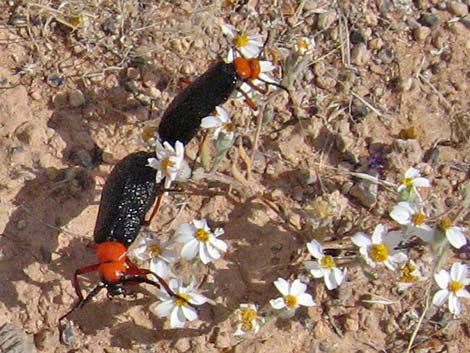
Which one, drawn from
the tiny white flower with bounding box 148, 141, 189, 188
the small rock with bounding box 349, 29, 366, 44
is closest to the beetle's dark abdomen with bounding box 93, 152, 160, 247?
the tiny white flower with bounding box 148, 141, 189, 188

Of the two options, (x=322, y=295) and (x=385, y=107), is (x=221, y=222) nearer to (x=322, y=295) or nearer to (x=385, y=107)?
(x=322, y=295)

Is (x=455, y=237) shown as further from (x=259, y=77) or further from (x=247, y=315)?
(x=259, y=77)

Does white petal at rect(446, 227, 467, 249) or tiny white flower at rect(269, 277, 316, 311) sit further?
tiny white flower at rect(269, 277, 316, 311)

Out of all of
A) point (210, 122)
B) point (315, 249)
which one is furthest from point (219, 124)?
point (315, 249)

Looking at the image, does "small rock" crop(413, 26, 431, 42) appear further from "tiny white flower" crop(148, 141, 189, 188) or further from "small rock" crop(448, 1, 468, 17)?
"tiny white flower" crop(148, 141, 189, 188)

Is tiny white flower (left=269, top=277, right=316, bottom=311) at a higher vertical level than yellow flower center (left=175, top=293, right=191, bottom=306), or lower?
lower
